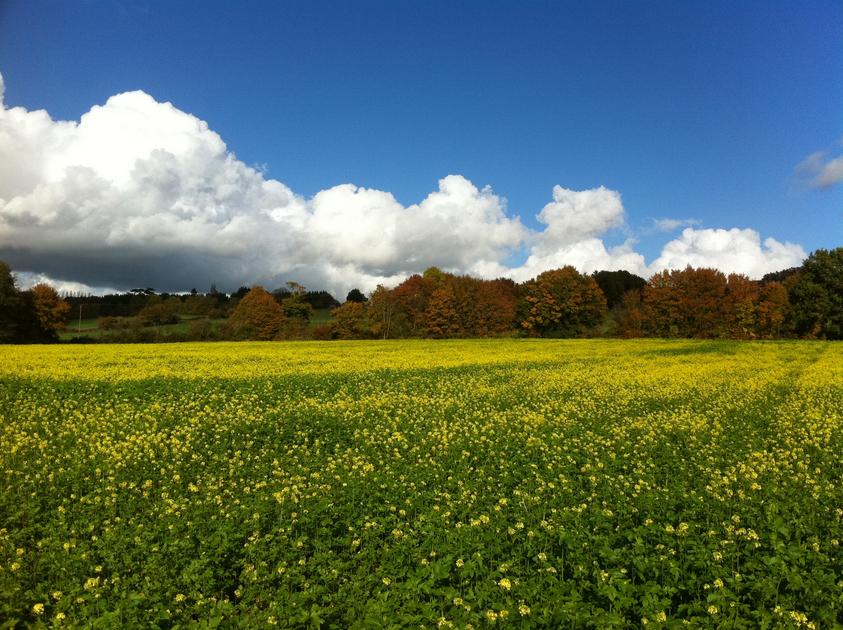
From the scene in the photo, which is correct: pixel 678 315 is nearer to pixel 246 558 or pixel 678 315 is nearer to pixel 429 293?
pixel 429 293

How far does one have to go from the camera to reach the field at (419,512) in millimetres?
5539

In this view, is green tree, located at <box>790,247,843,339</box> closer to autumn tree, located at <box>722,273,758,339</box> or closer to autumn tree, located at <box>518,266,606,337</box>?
autumn tree, located at <box>722,273,758,339</box>

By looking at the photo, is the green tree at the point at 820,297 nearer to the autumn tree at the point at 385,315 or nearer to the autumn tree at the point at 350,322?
the autumn tree at the point at 385,315

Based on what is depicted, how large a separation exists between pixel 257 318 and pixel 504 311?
43243mm

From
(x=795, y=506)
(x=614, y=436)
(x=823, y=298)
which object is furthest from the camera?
(x=823, y=298)

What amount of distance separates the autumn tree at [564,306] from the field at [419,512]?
211 feet

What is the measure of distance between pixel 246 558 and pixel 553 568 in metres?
4.19

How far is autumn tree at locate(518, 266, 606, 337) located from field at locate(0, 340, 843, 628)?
64361mm

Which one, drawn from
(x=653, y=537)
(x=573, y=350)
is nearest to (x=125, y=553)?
(x=653, y=537)

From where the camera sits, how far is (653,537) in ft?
22.6

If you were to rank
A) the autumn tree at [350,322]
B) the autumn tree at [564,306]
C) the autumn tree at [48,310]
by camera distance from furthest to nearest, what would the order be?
the autumn tree at [350,322]
the autumn tree at [564,306]
the autumn tree at [48,310]

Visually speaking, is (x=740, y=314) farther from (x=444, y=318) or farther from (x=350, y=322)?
(x=350, y=322)

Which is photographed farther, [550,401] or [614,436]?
[550,401]

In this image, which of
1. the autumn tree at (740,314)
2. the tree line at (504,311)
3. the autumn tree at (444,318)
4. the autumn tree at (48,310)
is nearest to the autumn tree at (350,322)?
the tree line at (504,311)
